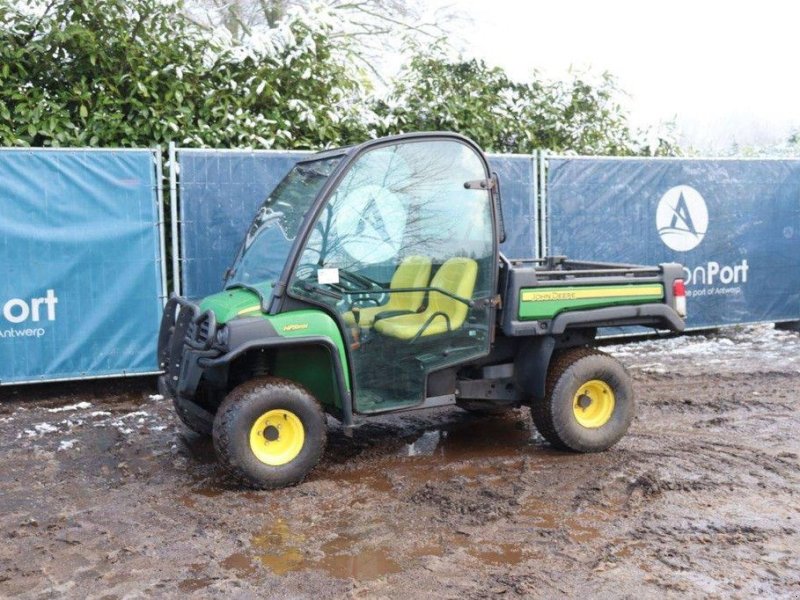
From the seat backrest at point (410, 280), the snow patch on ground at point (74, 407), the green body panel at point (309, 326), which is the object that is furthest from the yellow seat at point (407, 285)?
the snow patch on ground at point (74, 407)

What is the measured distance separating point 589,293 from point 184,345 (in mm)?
2694

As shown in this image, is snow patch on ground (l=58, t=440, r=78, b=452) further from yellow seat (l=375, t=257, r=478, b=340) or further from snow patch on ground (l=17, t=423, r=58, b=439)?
yellow seat (l=375, t=257, r=478, b=340)

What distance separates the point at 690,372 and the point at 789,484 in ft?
11.3

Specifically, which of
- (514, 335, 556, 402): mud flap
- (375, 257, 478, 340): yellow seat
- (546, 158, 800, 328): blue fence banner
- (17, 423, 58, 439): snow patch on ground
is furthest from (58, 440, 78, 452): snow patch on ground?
(546, 158, 800, 328): blue fence banner

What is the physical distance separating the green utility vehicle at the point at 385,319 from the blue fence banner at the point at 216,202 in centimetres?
192

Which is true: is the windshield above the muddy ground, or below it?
above

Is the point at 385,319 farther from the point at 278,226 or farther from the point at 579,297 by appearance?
the point at 579,297

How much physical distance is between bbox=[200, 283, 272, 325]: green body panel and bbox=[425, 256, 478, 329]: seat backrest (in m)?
1.06

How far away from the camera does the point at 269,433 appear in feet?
16.9

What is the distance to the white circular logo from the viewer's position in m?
9.89

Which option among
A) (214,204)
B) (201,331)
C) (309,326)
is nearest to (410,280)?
(309,326)

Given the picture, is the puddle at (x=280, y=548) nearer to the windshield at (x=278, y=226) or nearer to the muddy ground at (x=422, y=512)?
the muddy ground at (x=422, y=512)

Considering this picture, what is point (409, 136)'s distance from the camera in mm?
5453

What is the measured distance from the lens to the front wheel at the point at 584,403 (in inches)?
227
